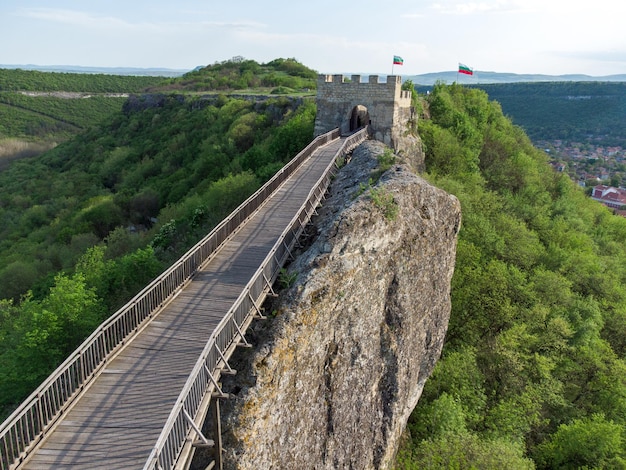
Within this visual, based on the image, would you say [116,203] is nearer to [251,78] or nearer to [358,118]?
[358,118]

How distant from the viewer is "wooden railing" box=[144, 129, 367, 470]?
7582 millimetres

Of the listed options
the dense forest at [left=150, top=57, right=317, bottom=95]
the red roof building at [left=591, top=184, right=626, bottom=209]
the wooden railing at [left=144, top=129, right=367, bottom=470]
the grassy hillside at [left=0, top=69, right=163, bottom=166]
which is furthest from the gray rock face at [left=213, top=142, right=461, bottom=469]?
the red roof building at [left=591, top=184, right=626, bottom=209]

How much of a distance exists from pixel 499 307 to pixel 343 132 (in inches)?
555

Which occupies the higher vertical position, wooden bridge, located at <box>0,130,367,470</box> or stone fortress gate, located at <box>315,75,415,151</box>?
stone fortress gate, located at <box>315,75,415,151</box>

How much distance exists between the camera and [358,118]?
Result: 1267 inches

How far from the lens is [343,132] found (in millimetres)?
30578

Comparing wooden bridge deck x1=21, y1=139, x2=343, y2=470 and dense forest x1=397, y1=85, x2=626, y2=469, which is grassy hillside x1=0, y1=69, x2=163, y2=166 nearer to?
dense forest x1=397, y1=85, x2=626, y2=469

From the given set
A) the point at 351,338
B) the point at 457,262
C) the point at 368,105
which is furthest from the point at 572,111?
the point at 351,338

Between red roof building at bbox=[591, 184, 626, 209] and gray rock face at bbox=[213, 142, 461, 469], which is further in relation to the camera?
red roof building at bbox=[591, 184, 626, 209]

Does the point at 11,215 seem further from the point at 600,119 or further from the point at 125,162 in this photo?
the point at 600,119

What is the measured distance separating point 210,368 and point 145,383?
133cm

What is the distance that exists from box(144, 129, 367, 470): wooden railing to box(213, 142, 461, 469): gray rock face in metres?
0.48

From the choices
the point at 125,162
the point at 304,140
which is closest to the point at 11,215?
the point at 125,162

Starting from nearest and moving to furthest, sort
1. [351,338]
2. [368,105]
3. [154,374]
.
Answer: [154,374], [351,338], [368,105]
